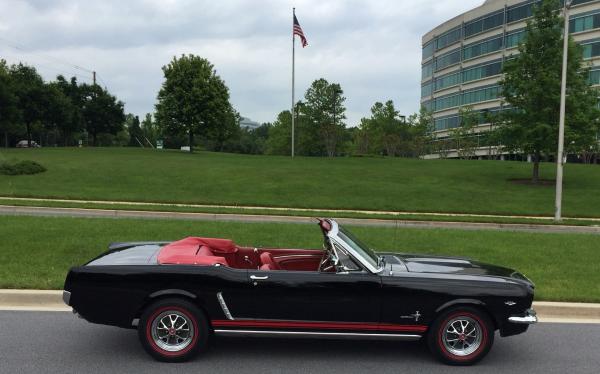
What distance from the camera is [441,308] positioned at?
4.49 metres

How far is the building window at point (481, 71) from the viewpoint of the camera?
224 ft

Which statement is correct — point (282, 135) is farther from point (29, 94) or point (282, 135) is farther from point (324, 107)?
point (29, 94)

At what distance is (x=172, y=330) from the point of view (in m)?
4.48

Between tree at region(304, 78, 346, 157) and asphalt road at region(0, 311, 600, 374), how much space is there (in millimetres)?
61386

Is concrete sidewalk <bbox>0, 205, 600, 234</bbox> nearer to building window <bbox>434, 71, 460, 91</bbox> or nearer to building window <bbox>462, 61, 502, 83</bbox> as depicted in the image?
building window <bbox>462, 61, 502, 83</bbox>

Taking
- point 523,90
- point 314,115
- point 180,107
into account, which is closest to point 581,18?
point 314,115

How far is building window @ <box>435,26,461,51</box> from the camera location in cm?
7631

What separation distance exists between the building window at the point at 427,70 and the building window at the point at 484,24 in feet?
36.2

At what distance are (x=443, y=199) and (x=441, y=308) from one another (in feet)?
59.1

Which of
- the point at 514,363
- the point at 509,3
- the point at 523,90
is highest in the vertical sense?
the point at 509,3

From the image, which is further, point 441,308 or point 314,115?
point 314,115

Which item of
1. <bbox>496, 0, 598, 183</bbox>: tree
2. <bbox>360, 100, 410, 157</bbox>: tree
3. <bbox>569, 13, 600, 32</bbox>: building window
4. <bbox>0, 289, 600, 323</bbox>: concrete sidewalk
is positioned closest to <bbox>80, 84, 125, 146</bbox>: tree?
<bbox>360, 100, 410, 157</bbox>: tree

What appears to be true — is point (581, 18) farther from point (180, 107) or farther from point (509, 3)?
point (180, 107)

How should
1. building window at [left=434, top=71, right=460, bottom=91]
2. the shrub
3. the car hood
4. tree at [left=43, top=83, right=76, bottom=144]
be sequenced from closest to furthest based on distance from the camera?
the car hood < the shrub < tree at [left=43, top=83, right=76, bottom=144] < building window at [left=434, top=71, right=460, bottom=91]
